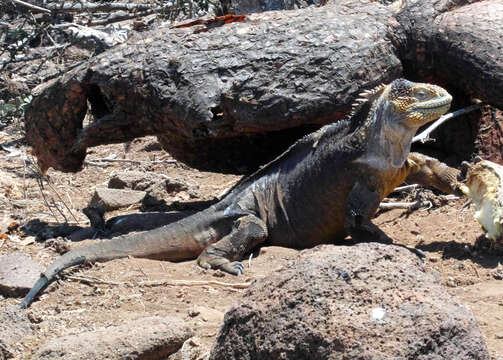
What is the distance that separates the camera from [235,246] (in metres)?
5.86

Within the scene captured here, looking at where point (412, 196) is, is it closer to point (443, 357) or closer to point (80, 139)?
point (80, 139)

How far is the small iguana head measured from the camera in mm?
5289

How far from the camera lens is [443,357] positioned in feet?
9.24

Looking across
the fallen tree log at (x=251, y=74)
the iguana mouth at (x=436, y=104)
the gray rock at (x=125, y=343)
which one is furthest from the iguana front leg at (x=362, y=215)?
the gray rock at (x=125, y=343)

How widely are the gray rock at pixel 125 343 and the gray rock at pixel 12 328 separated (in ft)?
1.50

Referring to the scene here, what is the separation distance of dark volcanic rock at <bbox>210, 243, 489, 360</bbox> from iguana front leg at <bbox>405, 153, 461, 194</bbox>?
2504 mm

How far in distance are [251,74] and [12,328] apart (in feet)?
10.2

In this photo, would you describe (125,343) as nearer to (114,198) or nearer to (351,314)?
(351,314)

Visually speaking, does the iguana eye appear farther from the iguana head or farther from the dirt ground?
the dirt ground

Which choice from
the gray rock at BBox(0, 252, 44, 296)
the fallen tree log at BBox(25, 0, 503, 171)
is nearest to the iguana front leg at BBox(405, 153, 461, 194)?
the fallen tree log at BBox(25, 0, 503, 171)

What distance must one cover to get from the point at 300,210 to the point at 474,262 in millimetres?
1486

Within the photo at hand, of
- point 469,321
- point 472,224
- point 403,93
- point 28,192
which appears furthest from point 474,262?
point 28,192

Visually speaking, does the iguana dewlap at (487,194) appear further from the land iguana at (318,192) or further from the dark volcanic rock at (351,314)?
the dark volcanic rock at (351,314)

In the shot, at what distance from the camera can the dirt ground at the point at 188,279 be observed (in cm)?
437
